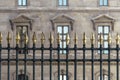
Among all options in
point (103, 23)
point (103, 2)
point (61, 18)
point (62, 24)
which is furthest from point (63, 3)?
point (103, 23)

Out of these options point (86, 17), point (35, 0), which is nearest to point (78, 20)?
point (86, 17)

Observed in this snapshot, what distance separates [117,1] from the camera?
120 feet

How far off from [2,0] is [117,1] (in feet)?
22.5

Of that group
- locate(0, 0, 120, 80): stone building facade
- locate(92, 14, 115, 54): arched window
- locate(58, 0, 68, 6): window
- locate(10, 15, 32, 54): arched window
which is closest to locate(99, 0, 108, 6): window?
locate(0, 0, 120, 80): stone building facade

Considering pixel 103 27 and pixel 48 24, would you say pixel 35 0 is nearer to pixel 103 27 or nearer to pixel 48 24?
pixel 48 24

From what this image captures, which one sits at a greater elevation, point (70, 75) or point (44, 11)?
point (44, 11)

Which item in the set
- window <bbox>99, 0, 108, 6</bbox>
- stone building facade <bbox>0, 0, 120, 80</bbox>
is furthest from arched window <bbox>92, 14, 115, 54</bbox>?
window <bbox>99, 0, 108, 6</bbox>

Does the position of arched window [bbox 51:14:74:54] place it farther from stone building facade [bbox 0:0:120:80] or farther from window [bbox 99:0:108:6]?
window [bbox 99:0:108:6]

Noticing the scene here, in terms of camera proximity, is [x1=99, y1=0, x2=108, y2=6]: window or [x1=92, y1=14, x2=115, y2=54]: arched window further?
[x1=99, y1=0, x2=108, y2=6]: window

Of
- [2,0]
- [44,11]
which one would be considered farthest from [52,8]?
[2,0]

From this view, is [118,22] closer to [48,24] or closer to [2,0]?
[48,24]

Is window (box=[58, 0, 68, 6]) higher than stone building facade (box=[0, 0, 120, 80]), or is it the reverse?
window (box=[58, 0, 68, 6])

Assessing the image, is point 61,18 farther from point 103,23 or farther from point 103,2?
point 103,2

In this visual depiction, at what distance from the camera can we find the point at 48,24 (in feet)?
119
